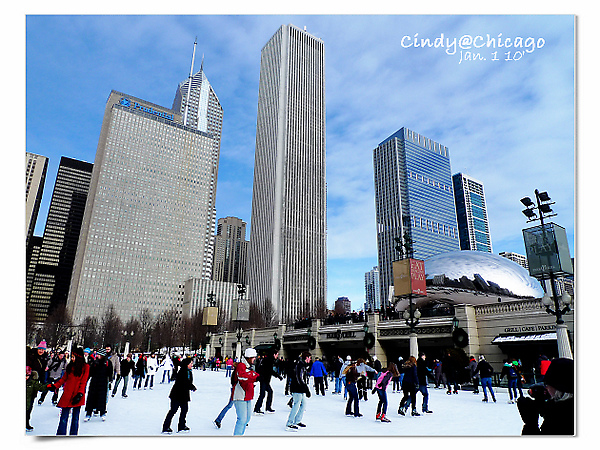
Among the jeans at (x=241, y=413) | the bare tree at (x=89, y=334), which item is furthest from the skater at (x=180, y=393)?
the bare tree at (x=89, y=334)

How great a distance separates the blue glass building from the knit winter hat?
145069 mm

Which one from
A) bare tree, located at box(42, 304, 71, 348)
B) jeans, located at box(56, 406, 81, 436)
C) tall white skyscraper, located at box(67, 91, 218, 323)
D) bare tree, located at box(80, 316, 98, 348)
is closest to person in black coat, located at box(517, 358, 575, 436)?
jeans, located at box(56, 406, 81, 436)

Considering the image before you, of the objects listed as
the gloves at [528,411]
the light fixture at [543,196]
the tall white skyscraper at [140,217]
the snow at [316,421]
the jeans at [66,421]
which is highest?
the tall white skyscraper at [140,217]

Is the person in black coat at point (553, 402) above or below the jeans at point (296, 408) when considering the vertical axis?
above

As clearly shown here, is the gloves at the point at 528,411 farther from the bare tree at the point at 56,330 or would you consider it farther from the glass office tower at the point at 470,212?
the glass office tower at the point at 470,212

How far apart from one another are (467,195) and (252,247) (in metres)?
111

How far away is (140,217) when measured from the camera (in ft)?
431

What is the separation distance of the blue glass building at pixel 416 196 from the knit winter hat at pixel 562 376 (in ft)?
476

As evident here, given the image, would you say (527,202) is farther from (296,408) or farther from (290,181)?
(290,181)

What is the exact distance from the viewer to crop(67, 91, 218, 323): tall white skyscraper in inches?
4825

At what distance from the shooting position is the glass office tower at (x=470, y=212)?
185875 millimetres

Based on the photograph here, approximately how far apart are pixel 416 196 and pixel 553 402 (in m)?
154

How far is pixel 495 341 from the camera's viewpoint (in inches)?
824
